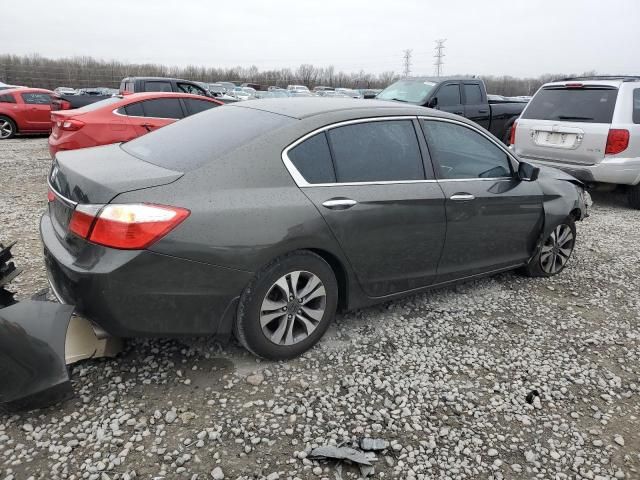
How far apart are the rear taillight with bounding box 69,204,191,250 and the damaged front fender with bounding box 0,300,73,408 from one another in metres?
0.47

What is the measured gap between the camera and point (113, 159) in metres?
2.89

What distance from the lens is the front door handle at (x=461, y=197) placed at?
3.42m

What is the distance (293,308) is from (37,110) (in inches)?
549

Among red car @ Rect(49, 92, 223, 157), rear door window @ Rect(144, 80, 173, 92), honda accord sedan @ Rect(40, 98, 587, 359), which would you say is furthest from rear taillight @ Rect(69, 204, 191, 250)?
rear door window @ Rect(144, 80, 173, 92)

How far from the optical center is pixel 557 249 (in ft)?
14.7

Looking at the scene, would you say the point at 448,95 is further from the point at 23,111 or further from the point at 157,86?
the point at 23,111

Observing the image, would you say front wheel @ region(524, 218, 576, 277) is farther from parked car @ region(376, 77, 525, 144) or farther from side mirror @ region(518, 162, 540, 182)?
parked car @ region(376, 77, 525, 144)

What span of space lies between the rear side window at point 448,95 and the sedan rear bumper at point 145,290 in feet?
26.4

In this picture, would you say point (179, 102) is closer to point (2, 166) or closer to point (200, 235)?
point (2, 166)

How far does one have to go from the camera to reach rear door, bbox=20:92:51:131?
13477mm

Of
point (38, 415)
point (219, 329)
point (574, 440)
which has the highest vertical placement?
point (219, 329)

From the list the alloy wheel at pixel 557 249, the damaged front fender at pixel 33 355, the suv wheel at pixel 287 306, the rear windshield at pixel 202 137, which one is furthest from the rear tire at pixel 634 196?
the damaged front fender at pixel 33 355

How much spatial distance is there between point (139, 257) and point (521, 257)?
10.6 ft

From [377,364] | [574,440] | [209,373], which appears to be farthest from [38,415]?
[574,440]
